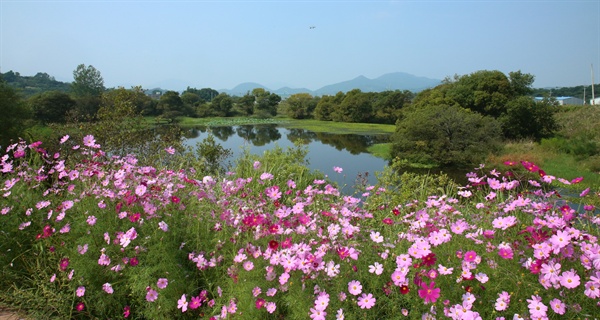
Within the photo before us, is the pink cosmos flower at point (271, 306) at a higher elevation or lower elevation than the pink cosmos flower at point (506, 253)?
lower

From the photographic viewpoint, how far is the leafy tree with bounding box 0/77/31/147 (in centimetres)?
1138

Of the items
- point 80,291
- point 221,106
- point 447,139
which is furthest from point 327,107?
point 80,291

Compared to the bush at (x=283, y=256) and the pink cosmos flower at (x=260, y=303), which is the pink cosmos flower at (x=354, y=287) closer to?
the bush at (x=283, y=256)

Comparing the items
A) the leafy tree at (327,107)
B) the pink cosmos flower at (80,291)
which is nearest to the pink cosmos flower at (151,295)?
the pink cosmos flower at (80,291)

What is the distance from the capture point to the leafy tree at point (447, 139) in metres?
21.9

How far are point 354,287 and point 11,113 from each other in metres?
14.4

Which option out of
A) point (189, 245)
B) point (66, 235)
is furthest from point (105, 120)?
point (189, 245)

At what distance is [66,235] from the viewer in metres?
2.54

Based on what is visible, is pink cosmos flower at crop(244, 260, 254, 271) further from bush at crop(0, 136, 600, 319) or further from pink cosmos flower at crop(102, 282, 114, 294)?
pink cosmos flower at crop(102, 282, 114, 294)

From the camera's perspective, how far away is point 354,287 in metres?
1.60

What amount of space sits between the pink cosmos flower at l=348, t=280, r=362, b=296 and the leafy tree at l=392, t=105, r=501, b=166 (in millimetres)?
20866

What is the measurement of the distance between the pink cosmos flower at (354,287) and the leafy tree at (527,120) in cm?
2767

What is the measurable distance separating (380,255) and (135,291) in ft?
4.29

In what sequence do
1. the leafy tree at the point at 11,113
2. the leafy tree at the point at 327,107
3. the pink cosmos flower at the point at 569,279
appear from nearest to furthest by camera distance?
the pink cosmos flower at the point at 569,279
the leafy tree at the point at 11,113
the leafy tree at the point at 327,107
